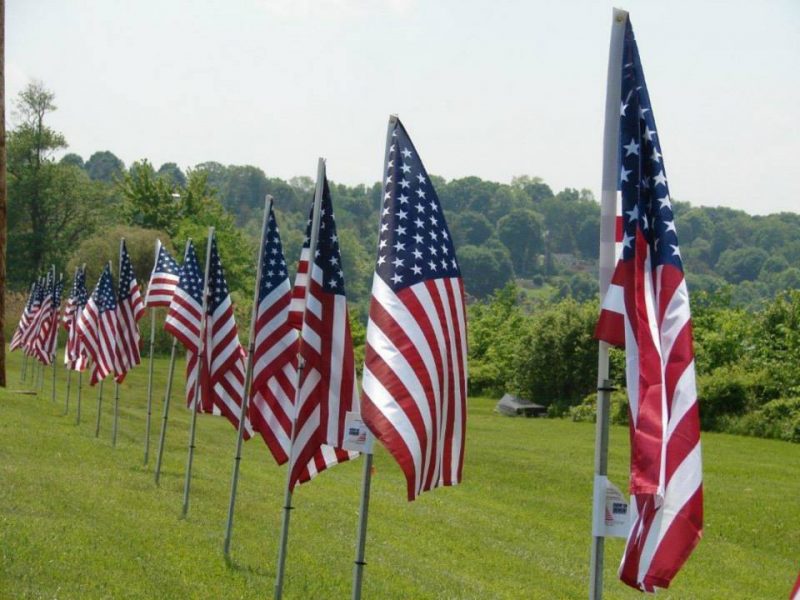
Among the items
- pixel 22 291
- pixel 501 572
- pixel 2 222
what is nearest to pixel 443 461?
pixel 501 572

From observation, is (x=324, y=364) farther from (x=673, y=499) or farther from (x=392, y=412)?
(x=673, y=499)

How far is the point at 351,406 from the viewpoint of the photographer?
36.9ft

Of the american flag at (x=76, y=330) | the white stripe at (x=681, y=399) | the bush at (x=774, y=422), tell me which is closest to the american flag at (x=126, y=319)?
the american flag at (x=76, y=330)

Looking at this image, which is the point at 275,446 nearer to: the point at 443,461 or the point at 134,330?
the point at 443,461

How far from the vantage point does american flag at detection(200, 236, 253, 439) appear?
18.0 metres

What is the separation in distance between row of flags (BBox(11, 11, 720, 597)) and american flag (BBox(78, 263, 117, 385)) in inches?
504

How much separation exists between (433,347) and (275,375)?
220 inches

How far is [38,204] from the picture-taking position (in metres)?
93.9

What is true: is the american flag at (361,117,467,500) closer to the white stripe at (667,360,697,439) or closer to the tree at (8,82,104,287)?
the white stripe at (667,360,697,439)

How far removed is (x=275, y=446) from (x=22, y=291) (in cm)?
8140

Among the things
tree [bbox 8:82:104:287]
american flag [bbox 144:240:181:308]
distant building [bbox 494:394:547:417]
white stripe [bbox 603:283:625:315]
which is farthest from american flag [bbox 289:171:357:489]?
tree [bbox 8:82:104:287]

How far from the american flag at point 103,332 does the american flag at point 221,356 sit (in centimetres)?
856

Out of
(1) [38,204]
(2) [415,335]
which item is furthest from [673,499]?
(1) [38,204]

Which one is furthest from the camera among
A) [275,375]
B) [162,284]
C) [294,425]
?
[162,284]
